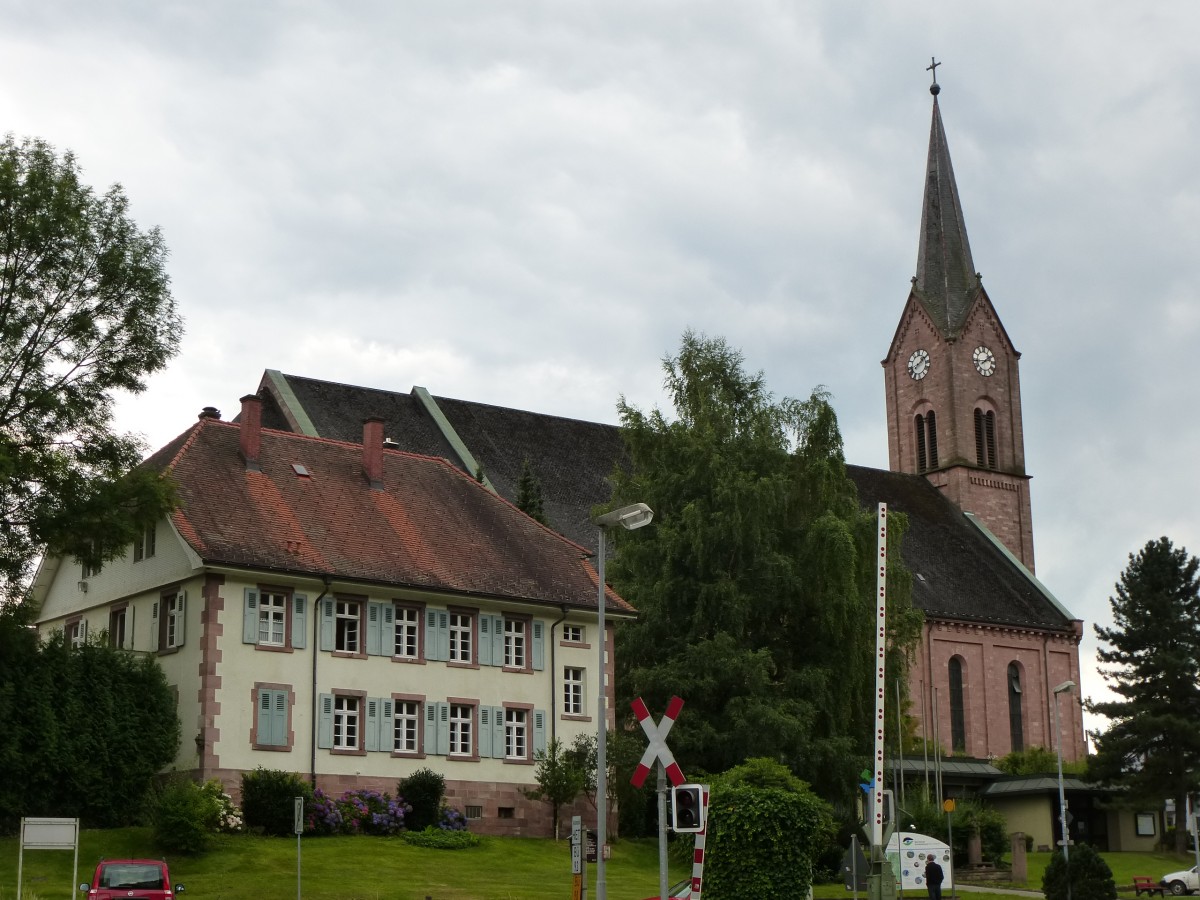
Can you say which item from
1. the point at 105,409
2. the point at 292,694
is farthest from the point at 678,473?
the point at 105,409

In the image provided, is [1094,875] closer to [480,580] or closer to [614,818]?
[614,818]

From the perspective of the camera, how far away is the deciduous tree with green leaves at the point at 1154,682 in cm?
5759

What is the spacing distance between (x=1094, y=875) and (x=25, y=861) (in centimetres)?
2165

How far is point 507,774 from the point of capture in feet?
143

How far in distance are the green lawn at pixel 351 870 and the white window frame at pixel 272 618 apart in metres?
5.12

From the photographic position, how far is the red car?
26.8 meters

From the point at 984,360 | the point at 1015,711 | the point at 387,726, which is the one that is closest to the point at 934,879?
the point at 387,726

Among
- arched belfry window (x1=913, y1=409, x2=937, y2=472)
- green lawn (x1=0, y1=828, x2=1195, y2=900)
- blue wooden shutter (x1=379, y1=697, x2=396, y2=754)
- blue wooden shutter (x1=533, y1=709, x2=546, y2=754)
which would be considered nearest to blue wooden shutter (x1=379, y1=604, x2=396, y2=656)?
blue wooden shutter (x1=379, y1=697, x2=396, y2=754)

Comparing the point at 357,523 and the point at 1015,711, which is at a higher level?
the point at 357,523

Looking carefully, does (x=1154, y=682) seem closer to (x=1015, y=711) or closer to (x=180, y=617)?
(x=1015, y=711)

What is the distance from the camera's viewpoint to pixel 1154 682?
194ft

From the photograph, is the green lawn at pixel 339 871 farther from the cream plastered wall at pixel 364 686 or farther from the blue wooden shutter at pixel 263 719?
the blue wooden shutter at pixel 263 719

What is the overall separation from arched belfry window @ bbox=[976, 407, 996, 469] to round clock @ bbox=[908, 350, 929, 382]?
3.43 meters

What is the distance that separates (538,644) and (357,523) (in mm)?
5908
